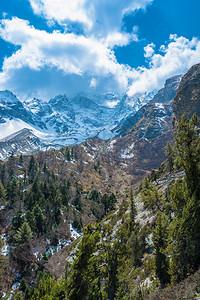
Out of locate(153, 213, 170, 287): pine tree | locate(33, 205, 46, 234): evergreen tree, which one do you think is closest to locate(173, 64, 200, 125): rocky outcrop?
locate(33, 205, 46, 234): evergreen tree

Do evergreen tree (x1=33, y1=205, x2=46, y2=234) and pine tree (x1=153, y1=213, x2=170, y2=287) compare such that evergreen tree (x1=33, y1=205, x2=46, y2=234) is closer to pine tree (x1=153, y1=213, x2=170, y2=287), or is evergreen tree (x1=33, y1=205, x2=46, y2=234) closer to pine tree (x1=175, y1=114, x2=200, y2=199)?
pine tree (x1=153, y1=213, x2=170, y2=287)

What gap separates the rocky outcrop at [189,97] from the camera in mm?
103256

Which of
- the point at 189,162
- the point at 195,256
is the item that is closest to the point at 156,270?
the point at 195,256

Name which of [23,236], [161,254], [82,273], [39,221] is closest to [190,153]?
[161,254]

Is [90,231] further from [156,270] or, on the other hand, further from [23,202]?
[23,202]

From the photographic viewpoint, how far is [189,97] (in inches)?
4328

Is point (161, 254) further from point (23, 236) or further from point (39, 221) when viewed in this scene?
point (39, 221)

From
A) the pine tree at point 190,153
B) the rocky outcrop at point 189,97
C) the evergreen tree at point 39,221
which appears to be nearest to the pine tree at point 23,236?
the evergreen tree at point 39,221

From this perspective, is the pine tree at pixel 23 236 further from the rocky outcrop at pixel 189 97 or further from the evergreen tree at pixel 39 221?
the rocky outcrop at pixel 189 97

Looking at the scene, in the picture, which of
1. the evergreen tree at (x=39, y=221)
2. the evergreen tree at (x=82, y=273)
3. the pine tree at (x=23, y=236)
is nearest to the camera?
the evergreen tree at (x=82, y=273)

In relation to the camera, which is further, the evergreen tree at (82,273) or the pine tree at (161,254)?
the pine tree at (161,254)

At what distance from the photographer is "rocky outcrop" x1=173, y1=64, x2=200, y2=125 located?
339 ft

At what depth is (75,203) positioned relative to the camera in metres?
88.7

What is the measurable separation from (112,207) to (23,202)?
42896 millimetres
